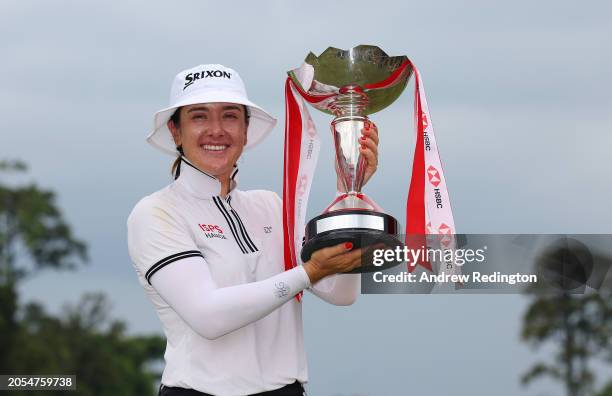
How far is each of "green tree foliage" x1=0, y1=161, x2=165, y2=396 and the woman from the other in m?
29.9

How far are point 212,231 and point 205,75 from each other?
0.76 metres

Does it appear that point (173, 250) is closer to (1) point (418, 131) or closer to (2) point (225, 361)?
(2) point (225, 361)

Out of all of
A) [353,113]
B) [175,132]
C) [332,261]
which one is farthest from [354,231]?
[175,132]

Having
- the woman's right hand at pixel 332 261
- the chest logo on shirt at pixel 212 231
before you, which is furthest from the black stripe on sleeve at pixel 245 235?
the woman's right hand at pixel 332 261

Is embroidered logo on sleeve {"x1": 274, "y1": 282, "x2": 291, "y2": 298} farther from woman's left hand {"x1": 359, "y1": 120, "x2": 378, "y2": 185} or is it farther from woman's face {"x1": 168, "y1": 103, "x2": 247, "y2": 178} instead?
woman's left hand {"x1": 359, "y1": 120, "x2": 378, "y2": 185}

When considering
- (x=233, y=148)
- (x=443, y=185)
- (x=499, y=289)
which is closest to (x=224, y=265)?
(x=233, y=148)

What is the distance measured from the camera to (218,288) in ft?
15.4

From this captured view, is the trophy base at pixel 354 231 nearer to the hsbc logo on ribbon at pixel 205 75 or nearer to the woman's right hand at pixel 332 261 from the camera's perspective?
the woman's right hand at pixel 332 261

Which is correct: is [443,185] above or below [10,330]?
below

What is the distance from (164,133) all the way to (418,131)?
1285 mm

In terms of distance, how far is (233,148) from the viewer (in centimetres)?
499

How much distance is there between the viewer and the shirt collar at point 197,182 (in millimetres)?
5023

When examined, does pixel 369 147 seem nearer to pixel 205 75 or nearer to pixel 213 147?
pixel 213 147

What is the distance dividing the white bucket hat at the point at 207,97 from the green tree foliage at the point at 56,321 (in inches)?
1169
